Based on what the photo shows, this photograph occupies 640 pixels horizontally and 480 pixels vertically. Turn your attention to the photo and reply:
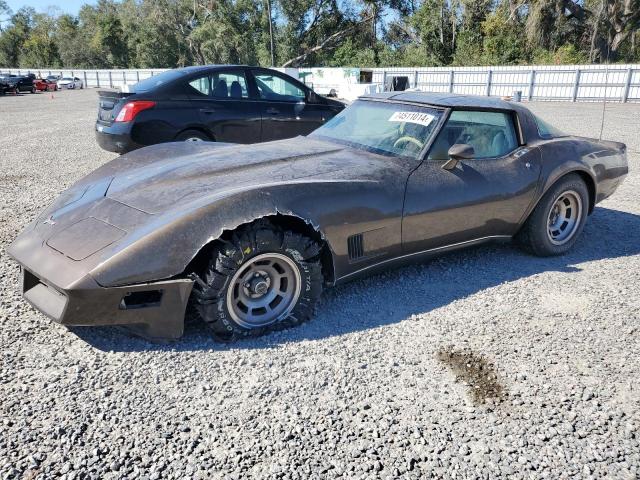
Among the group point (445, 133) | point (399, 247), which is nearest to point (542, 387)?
point (399, 247)

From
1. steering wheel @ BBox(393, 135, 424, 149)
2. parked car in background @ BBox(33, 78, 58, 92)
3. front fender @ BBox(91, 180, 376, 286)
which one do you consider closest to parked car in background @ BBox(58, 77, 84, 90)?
parked car in background @ BBox(33, 78, 58, 92)

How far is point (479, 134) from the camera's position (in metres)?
4.07

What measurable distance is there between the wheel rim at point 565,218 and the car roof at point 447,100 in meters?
0.97

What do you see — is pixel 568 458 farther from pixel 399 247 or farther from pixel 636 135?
pixel 636 135

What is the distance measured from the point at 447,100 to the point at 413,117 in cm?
37

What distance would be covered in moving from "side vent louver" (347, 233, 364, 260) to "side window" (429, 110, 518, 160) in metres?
0.95

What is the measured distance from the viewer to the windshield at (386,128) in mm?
3795

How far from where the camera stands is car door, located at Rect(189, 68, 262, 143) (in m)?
6.78

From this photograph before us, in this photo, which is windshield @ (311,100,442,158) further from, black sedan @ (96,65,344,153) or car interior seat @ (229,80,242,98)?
car interior seat @ (229,80,242,98)

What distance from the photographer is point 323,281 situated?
10.5ft

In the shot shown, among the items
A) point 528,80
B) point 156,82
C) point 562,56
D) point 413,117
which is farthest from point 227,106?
point 562,56

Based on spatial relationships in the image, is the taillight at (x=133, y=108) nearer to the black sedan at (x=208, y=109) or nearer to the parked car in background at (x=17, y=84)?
the black sedan at (x=208, y=109)

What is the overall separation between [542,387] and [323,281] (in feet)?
4.51

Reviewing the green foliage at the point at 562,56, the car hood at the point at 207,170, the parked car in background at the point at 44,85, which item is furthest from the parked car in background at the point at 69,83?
the car hood at the point at 207,170
